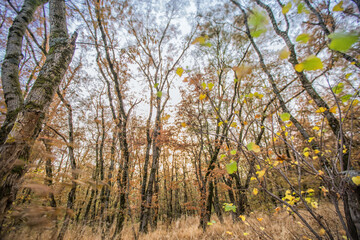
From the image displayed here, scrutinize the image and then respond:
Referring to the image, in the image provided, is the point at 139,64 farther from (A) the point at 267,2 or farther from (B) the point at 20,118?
(B) the point at 20,118

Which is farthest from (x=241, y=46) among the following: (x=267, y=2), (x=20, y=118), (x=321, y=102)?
(x=20, y=118)

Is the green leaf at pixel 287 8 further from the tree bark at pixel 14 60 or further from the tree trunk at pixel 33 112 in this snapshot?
the tree bark at pixel 14 60

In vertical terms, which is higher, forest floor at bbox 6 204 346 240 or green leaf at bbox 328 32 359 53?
green leaf at bbox 328 32 359 53

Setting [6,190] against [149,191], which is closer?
[6,190]

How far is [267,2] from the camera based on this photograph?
411 cm

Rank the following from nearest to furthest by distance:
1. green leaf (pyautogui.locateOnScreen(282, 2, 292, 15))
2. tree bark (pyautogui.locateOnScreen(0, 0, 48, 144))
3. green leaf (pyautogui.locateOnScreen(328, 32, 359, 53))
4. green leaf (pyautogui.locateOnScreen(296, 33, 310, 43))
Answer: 1. green leaf (pyautogui.locateOnScreen(328, 32, 359, 53))
2. green leaf (pyautogui.locateOnScreen(296, 33, 310, 43))
3. green leaf (pyautogui.locateOnScreen(282, 2, 292, 15))
4. tree bark (pyautogui.locateOnScreen(0, 0, 48, 144))

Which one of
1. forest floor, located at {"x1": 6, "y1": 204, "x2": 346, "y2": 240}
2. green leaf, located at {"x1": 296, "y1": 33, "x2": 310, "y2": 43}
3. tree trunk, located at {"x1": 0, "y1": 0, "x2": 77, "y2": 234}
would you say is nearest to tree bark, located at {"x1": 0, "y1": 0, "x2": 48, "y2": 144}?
tree trunk, located at {"x1": 0, "y1": 0, "x2": 77, "y2": 234}

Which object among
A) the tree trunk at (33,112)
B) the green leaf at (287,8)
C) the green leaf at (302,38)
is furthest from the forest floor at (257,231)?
the green leaf at (287,8)

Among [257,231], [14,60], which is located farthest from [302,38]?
[14,60]

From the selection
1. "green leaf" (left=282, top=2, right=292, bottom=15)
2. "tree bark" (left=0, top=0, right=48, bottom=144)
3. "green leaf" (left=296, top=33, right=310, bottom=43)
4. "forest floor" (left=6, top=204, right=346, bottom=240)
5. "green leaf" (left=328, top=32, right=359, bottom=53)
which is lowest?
"forest floor" (left=6, top=204, right=346, bottom=240)

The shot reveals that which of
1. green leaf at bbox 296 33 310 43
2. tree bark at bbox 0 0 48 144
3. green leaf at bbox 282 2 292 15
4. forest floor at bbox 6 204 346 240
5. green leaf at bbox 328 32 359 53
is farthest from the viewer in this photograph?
forest floor at bbox 6 204 346 240

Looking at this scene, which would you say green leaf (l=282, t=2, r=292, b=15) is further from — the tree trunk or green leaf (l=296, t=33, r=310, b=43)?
the tree trunk

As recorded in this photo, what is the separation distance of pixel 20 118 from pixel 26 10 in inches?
89.0

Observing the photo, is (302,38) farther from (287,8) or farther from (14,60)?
(14,60)
